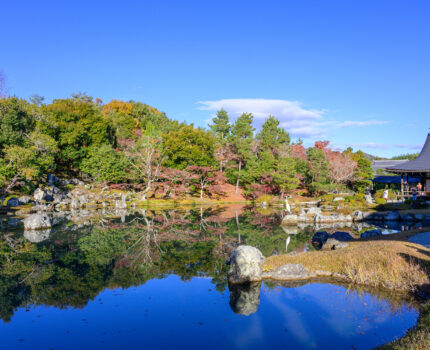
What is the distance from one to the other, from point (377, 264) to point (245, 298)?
4.19 meters

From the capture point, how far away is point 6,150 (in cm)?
2603

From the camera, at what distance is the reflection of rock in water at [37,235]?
15534 millimetres

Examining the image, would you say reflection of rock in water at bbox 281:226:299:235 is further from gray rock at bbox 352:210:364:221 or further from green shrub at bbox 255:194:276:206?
green shrub at bbox 255:194:276:206

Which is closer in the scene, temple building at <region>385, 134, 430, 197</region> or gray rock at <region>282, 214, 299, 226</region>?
gray rock at <region>282, 214, 299, 226</region>

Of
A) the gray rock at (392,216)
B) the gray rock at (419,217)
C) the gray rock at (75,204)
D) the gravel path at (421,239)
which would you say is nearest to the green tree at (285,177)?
the gray rock at (392,216)

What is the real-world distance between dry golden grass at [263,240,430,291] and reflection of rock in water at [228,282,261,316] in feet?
4.31

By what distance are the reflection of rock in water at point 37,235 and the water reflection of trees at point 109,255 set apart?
29 centimetres

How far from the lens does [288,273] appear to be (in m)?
9.51

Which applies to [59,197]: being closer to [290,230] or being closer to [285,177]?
[290,230]

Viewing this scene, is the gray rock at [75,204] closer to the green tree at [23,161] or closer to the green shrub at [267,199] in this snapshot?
the green tree at [23,161]

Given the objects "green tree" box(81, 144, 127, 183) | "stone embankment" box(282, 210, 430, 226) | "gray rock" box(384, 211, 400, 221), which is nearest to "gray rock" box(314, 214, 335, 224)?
"stone embankment" box(282, 210, 430, 226)

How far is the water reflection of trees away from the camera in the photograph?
8.70 m

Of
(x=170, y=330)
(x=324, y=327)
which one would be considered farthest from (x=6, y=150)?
(x=324, y=327)

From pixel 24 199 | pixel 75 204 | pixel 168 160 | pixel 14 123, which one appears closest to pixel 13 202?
pixel 24 199
